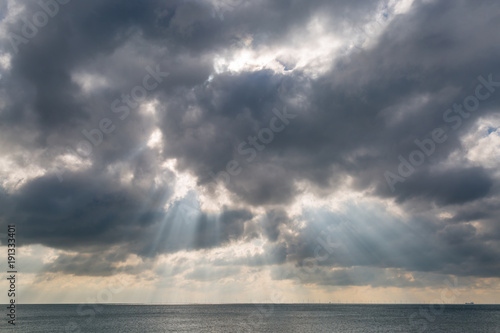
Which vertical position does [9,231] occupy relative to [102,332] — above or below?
above

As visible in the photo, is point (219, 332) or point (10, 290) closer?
point (10, 290)

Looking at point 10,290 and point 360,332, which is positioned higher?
point 10,290

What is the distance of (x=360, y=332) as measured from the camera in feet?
435

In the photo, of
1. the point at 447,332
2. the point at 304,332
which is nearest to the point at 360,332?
the point at 304,332

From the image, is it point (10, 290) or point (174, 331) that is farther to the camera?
point (174, 331)

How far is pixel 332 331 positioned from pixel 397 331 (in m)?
26.0

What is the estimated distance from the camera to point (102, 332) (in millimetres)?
131375

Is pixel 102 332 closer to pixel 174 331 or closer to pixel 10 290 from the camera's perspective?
pixel 174 331

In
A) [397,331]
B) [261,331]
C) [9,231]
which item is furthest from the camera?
[397,331]

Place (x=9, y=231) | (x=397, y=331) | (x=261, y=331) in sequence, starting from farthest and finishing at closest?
(x=397, y=331) < (x=261, y=331) < (x=9, y=231)

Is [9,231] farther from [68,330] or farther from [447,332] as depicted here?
[447,332]

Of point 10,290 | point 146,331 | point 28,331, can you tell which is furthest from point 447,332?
point 28,331

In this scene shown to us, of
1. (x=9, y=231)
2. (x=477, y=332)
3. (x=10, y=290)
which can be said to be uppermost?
(x=9, y=231)

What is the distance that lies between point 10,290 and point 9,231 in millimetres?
10776
